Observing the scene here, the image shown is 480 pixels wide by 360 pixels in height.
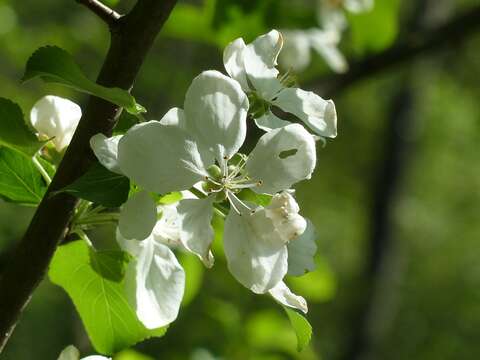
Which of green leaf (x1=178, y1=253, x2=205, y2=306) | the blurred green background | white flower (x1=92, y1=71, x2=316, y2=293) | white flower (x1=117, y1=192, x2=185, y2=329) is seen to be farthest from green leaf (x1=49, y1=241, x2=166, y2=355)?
the blurred green background

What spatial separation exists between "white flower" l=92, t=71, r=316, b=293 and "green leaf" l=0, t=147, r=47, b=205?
0.40ft

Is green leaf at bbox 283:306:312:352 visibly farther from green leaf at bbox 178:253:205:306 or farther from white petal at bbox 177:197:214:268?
green leaf at bbox 178:253:205:306

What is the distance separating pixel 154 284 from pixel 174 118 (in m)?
0.15

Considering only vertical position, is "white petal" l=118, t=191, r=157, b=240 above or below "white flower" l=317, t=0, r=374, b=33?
above

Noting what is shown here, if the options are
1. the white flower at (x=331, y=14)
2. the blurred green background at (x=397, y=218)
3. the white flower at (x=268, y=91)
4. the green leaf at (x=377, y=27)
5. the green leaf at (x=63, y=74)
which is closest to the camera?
the green leaf at (x=63, y=74)

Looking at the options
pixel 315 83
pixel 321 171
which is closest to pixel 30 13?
pixel 321 171

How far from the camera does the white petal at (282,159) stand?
2.22 ft

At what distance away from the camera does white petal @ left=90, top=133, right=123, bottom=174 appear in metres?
0.64

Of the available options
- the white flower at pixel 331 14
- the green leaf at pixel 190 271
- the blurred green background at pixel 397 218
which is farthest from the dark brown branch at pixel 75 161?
the blurred green background at pixel 397 218

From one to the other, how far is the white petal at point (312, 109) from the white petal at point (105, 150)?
157 millimetres

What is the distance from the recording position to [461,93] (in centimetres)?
875

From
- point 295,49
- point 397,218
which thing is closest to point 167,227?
point 295,49

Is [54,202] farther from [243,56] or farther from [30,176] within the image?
[243,56]

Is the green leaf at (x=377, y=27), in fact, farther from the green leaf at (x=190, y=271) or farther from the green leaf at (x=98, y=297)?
the green leaf at (x=98, y=297)
